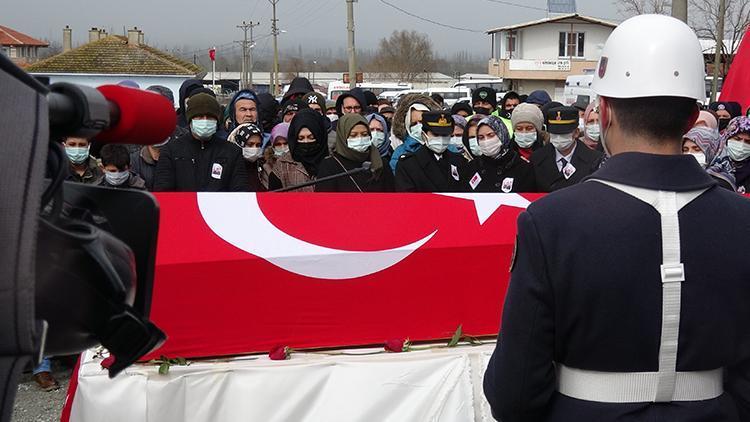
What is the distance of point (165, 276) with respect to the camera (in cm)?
346

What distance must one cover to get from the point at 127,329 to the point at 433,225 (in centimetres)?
268

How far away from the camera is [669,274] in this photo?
73.0 inches

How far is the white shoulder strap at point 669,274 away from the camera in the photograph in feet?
6.10

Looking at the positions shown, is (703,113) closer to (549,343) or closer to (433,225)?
(433,225)

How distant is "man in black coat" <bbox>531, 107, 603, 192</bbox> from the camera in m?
5.99

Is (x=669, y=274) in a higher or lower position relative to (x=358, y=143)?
lower

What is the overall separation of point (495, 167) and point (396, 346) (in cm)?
250

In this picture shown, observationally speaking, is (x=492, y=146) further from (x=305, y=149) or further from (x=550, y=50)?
(x=550, y=50)

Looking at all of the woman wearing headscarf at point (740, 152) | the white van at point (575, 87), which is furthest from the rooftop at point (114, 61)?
the woman wearing headscarf at point (740, 152)

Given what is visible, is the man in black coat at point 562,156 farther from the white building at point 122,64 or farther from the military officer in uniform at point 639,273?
the white building at point 122,64

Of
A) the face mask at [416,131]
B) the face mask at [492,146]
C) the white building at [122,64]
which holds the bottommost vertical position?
Answer: the face mask at [492,146]

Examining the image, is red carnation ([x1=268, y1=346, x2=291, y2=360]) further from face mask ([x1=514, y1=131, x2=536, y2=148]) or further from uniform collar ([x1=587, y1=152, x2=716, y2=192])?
face mask ([x1=514, y1=131, x2=536, y2=148])

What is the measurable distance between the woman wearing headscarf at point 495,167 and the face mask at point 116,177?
91.3 inches

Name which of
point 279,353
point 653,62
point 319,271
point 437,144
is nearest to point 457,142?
point 437,144
